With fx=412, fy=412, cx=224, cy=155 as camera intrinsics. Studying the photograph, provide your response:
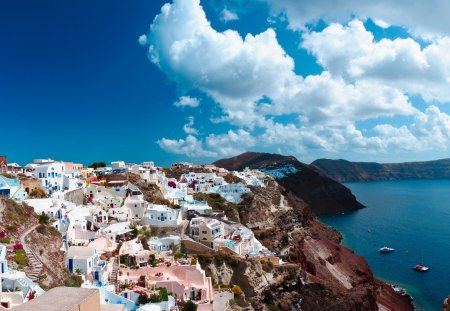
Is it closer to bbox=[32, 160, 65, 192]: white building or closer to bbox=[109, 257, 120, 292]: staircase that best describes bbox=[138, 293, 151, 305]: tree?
bbox=[109, 257, 120, 292]: staircase

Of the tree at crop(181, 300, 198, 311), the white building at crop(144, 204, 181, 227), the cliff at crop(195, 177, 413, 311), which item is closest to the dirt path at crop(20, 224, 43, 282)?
the tree at crop(181, 300, 198, 311)

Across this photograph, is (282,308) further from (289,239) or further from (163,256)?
(289,239)

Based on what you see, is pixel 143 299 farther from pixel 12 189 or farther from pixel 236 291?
pixel 12 189

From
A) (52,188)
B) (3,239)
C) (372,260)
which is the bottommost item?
(372,260)

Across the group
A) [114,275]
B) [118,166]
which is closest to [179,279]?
[114,275]

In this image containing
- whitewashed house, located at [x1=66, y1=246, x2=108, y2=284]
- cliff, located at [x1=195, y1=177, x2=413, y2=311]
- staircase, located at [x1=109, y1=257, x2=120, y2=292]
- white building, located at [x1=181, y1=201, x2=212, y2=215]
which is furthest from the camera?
white building, located at [x1=181, y1=201, x2=212, y2=215]

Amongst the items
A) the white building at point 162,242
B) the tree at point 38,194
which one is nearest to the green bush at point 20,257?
the tree at point 38,194

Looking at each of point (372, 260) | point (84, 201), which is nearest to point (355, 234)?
point (372, 260)
